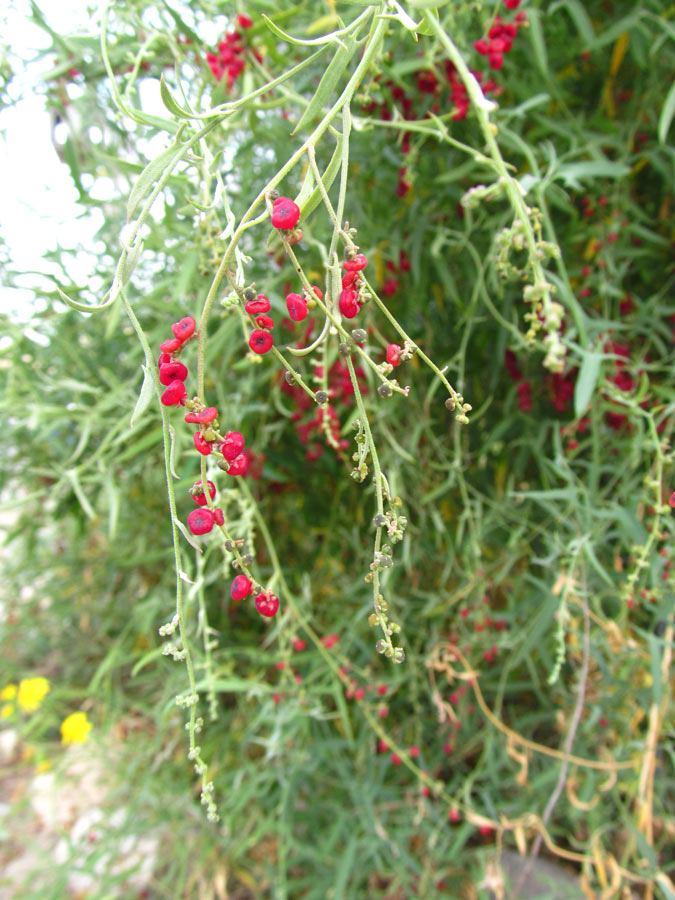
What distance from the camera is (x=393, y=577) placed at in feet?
2.71

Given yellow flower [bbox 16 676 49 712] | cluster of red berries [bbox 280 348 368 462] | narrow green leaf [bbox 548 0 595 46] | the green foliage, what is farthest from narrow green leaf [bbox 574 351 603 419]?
yellow flower [bbox 16 676 49 712]

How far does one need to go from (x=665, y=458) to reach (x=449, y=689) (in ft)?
1.79

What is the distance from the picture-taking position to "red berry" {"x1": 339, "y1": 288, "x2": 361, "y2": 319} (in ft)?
1.04

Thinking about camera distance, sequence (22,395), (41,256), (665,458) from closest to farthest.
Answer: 1. (665,458)
2. (41,256)
3. (22,395)

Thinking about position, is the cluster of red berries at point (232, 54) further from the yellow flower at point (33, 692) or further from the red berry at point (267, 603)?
the yellow flower at point (33, 692)

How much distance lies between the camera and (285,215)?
290mm

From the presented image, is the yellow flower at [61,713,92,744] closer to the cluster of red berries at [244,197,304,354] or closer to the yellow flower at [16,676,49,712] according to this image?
the yellow flower at [16,676,49,712]

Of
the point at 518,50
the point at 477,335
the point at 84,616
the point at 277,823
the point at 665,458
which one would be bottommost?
the point at 277,823

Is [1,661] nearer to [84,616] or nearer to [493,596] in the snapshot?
[84,616]

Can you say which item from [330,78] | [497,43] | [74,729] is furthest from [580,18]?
[74,729]

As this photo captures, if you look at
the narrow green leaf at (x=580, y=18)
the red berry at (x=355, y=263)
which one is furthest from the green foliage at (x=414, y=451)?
the red berry at (x=355, y=263)

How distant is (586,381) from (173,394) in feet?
1.21

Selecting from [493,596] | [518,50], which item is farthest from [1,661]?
[518,50]

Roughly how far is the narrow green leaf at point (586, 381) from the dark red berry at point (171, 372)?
0.34m
